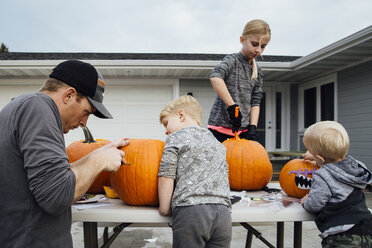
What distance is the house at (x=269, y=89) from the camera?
7.20 meters

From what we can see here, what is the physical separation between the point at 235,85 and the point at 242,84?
6cm

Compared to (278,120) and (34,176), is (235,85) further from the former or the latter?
(278,120)

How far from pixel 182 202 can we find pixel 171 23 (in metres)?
17.9

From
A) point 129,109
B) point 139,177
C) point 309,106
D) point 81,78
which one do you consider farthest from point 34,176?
point 309,106

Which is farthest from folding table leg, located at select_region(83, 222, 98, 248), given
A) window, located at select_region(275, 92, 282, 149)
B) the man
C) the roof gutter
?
window, located at select_region(275, 92, 282, 149)

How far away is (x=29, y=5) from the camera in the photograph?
445 inches

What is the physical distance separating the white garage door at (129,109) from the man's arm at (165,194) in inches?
282

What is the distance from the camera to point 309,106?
30.0 feet

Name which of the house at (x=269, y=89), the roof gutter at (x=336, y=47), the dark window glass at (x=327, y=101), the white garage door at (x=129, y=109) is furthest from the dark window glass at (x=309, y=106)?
the white garage door at (x=129, y=109)

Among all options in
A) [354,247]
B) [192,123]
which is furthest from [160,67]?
[354,247]

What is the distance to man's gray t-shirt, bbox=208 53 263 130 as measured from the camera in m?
2.27

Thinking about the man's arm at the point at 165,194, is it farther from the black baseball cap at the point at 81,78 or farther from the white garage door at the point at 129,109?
the white garage door at the point at 129,109

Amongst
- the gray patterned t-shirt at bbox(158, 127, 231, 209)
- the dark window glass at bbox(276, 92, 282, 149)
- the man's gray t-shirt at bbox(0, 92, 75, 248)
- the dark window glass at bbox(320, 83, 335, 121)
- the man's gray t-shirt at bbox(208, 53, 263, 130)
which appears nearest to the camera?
the man's gray t-shirt at bbox(0, 92, 75, 248)

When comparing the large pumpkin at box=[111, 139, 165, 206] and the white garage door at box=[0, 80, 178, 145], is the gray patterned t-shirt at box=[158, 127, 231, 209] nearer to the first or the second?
the large pumpkin at box=[111, 139, 165, 206]
